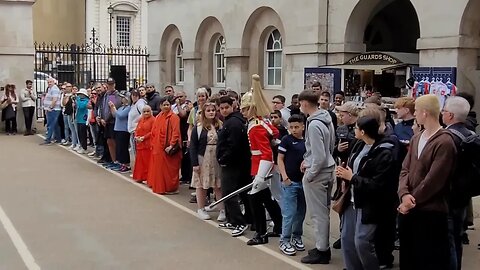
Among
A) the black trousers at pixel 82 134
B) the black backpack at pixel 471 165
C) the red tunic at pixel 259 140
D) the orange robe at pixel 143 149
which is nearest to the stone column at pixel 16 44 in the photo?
the black trousers at pixel 82 134

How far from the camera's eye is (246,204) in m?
8.05

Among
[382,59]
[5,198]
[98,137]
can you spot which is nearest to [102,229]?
[5,198]

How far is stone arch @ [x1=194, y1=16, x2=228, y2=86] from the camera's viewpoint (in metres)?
22.5

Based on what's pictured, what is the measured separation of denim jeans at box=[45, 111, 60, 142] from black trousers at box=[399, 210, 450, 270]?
46.8ft

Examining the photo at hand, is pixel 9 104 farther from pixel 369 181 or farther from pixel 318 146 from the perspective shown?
pixel 369 181

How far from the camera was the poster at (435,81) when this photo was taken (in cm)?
1234

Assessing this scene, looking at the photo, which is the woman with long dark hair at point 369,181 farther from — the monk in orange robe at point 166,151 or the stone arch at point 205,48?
the stone arch at point 205,48

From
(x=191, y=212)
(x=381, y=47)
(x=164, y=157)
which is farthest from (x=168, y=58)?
(x=191, y=212)

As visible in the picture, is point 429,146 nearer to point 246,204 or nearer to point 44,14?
point 246,204

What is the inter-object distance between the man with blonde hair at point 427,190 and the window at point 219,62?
697 inches

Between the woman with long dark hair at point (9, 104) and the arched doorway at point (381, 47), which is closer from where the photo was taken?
the arched doorway at point (381, 47)

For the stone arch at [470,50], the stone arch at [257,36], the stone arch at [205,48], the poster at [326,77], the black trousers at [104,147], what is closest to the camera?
the stone arch at [470,50]

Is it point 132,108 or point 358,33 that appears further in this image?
point 358,33

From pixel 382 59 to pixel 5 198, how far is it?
873cm
